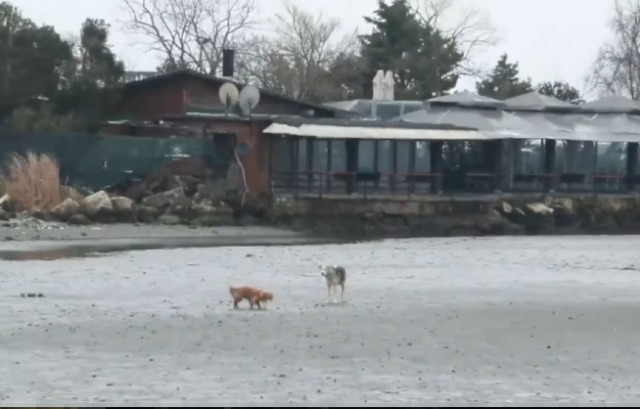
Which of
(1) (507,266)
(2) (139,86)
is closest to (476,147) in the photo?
(2) (139,86)

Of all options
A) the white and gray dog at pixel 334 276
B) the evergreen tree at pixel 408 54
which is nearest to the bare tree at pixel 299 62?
the evergreen tree at pixel 408 54

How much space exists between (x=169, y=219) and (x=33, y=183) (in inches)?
167

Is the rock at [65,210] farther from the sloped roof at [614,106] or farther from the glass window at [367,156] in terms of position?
the sloped roof at [614,106]

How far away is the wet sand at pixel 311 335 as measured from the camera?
14.5 meters

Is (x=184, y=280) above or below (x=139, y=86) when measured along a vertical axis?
below

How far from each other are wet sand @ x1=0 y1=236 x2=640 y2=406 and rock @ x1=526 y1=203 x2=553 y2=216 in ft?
73.4

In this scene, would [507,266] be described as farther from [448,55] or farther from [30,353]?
[448,55]

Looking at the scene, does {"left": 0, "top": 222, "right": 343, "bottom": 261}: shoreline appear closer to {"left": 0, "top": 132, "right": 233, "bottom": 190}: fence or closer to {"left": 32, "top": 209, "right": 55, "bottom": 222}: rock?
{"left": 32, "top": 209, "right": 55, "bottom": 222}: rock

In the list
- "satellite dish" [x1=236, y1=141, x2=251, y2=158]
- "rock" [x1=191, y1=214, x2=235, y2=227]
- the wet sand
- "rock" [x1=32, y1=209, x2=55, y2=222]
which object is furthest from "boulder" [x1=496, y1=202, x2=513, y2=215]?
the wet sand

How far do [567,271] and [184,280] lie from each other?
9.15 metres

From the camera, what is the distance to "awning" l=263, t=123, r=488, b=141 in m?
50.3

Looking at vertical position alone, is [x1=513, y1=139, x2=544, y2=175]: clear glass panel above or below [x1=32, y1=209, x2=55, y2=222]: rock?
above

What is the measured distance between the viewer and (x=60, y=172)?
46.8 meters

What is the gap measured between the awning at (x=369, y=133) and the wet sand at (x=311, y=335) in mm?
17863
